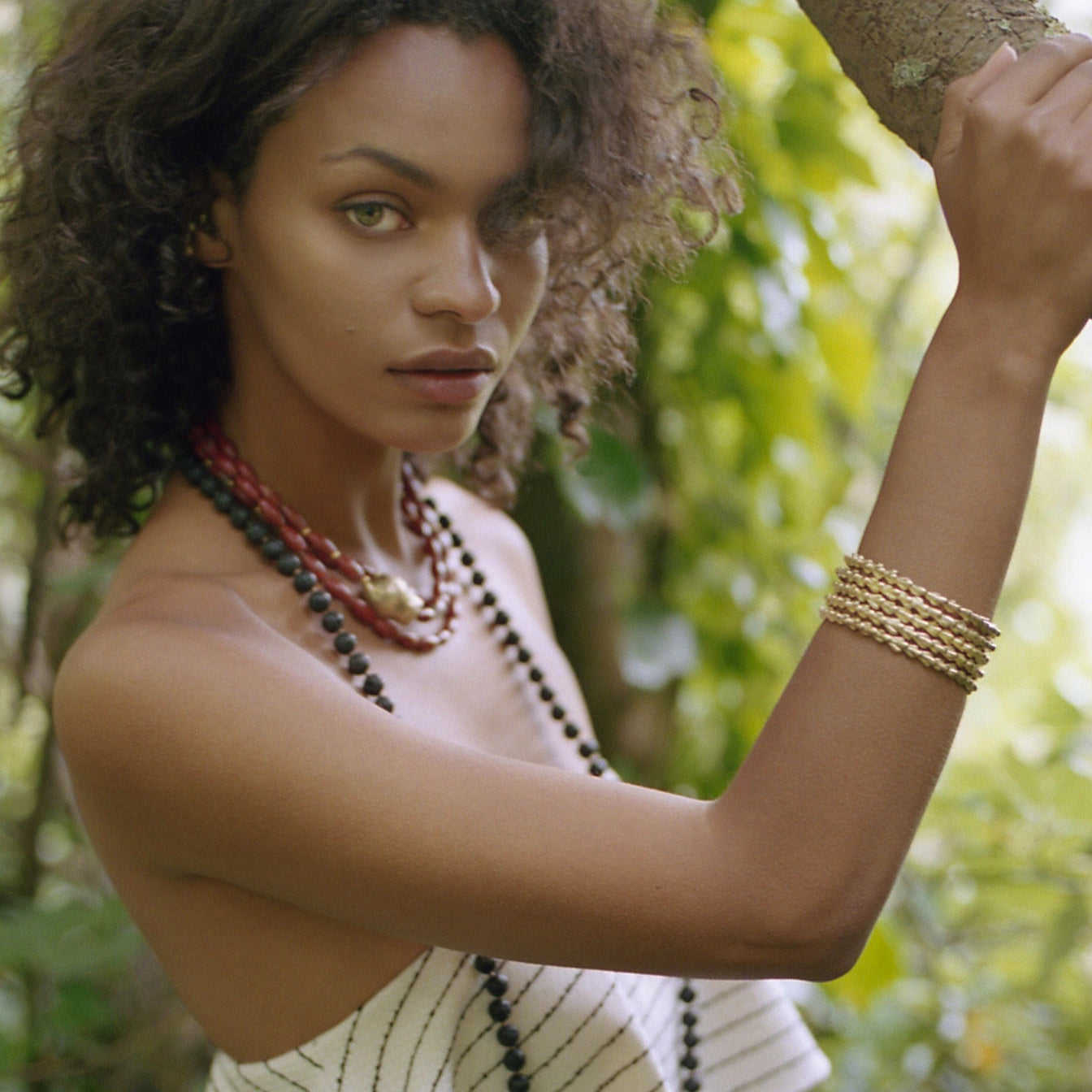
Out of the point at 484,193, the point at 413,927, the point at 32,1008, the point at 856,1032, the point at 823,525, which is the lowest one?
the point at 32,1008

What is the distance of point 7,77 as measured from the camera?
1716 millimetres

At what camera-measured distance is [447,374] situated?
1190 millimetres

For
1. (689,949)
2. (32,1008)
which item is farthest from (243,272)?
(32,1008)

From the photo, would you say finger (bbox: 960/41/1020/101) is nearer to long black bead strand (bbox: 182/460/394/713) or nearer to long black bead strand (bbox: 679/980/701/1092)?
long black bead strand (bbox: 182/460/394/713)

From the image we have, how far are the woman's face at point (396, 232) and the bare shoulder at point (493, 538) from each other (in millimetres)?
562

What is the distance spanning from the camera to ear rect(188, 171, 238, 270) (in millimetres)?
1255

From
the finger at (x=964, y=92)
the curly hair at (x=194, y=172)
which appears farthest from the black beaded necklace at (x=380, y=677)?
the finger at (x=964, y=92)

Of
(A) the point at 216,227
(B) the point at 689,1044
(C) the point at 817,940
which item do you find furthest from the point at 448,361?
(B) the point at 689,1044

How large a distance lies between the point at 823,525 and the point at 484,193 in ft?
4.76

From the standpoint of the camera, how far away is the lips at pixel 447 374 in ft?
3.84

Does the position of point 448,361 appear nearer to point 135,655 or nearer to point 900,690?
point 135,655

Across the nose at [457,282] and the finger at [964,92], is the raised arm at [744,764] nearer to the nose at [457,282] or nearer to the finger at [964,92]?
the finger at [964,92]

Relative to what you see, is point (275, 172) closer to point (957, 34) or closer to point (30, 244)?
point (30, 244)

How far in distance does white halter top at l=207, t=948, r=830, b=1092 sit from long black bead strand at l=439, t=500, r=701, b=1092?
35mm
